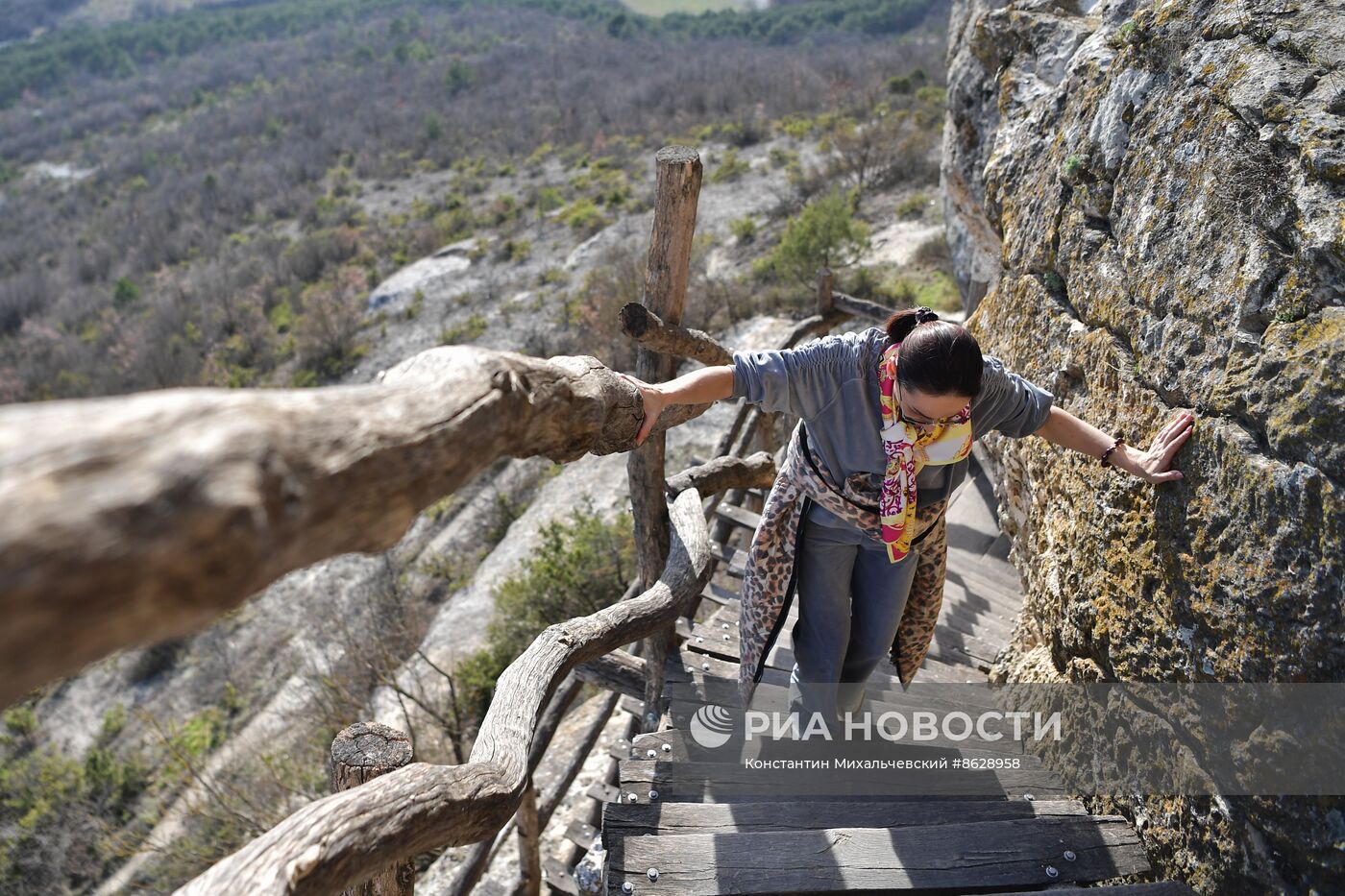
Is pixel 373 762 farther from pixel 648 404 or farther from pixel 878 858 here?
pixel 878 858

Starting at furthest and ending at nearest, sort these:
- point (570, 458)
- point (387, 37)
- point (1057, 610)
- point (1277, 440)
→ point (387, 37) → point (1057, 610) → point (1277, 440) → point (570, 458)

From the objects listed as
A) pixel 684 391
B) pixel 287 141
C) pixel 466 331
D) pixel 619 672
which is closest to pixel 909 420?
pixel 684 391

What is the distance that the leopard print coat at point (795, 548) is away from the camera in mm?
2518

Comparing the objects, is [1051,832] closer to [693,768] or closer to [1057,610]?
[1057,610]

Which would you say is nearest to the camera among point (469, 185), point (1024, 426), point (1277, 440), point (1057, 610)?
point (1277, 440)

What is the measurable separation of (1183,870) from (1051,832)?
12.8 inches

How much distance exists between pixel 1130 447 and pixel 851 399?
898 mm

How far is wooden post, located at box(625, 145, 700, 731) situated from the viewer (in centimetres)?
311

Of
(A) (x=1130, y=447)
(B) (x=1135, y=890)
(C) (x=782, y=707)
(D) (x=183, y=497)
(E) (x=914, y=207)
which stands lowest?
(E) (x=914, y=207)

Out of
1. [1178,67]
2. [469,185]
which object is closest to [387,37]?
[469,185]

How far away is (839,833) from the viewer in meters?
2.44

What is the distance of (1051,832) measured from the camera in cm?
245

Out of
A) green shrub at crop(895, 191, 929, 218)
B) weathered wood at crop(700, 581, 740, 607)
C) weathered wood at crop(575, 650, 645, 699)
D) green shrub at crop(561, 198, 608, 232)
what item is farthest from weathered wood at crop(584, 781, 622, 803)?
green shrub at crop(561, 198, 608, 232)

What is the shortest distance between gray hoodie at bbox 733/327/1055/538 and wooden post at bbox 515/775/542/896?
7.89 feet
